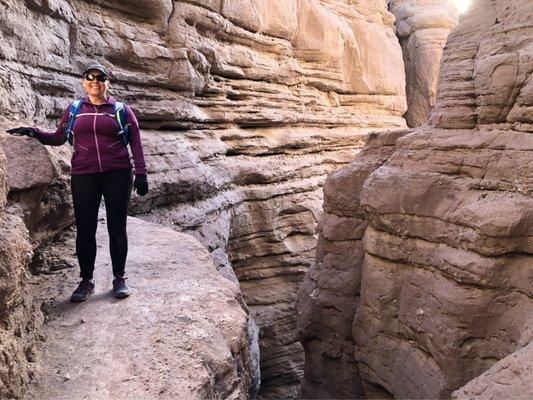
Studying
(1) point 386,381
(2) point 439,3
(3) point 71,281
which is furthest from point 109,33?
(2) point 439,3

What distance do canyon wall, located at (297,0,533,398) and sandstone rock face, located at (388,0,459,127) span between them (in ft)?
50.2

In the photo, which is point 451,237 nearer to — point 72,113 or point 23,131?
point 72,113

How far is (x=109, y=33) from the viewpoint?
921 centimetres

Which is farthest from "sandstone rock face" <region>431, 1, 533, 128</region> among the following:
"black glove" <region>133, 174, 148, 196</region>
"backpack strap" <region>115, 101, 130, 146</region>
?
"backpack strap" <region>115, 101, 130, 146</region>

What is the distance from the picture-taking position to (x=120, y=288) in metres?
3.87

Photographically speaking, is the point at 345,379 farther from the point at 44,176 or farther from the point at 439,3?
the point at 439,3

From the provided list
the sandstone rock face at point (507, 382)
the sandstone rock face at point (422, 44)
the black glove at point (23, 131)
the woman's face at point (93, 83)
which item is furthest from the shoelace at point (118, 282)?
→ the sandstone rock face at point (422, 44)

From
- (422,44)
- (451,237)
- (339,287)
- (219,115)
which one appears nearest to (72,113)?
(451,237)

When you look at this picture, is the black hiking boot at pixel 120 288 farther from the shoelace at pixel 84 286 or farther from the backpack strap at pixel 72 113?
the backpack strap at pixel 72 113

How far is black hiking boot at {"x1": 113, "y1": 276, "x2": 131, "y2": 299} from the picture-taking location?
12.6ft

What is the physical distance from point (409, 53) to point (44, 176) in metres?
21.8

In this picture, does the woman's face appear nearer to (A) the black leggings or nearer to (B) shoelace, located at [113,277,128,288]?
(A) the black leggings

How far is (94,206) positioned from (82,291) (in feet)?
2.30

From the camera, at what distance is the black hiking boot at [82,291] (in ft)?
12.0
